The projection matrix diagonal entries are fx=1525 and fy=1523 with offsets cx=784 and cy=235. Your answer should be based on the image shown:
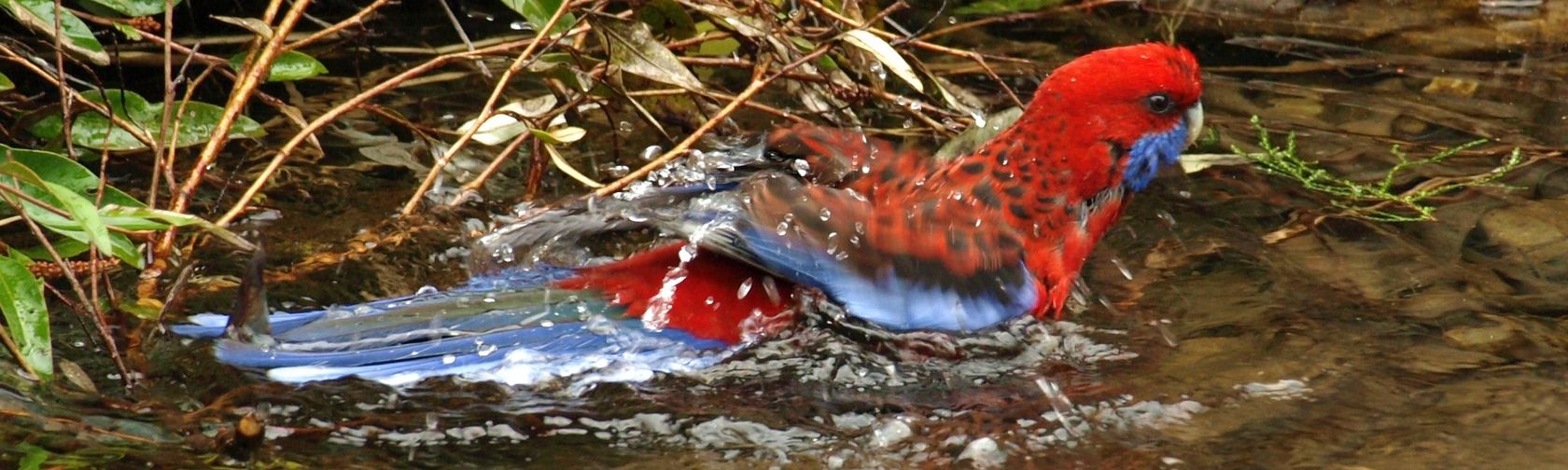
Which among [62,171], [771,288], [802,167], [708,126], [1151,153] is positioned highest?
[62,171]

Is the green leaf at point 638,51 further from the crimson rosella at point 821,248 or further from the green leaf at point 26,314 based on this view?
the green leaf at point 26,314

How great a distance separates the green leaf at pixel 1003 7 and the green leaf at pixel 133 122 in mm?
2519

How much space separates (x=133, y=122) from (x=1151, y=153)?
2143 millimetres

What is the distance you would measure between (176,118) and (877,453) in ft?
5.22

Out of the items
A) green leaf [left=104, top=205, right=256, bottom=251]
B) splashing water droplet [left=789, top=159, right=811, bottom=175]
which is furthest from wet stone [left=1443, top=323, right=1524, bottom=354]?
green leaf [left=104, top=205, right=256, bottom=251]

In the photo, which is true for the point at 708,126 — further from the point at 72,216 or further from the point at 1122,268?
the point at 72,216

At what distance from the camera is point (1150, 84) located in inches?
127

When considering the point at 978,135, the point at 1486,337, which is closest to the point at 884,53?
the point at 978,135

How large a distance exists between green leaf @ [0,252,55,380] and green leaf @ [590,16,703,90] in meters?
1.35

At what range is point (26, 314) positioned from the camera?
2393 mm

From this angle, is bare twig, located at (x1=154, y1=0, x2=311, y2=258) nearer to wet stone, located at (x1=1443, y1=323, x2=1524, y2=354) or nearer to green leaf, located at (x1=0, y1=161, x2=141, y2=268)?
green leaf, located at (x1=0, y1=161, x2=141, y2=268)

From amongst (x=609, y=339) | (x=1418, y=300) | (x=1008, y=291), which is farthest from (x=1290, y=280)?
(x=609, y=339)

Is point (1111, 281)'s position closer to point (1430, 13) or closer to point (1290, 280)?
point (1290, 280)

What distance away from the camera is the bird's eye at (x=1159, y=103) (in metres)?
3.24
